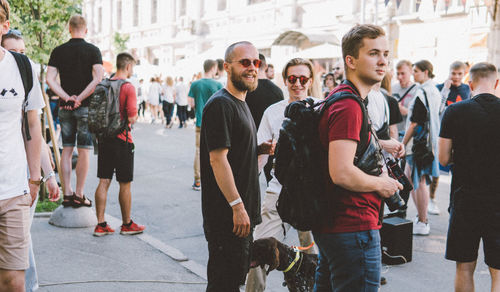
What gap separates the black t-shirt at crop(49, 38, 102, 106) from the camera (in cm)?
625

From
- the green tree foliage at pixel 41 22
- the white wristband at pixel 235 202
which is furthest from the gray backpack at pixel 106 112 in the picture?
the white wristband at pixel 235 202

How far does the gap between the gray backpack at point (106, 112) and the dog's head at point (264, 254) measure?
2.45m

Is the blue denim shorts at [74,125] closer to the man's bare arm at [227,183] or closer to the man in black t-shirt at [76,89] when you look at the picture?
the man in black t-shirt at [76,89]

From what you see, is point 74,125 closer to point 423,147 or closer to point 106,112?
point 106,112

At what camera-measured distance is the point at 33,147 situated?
3139 millimetres

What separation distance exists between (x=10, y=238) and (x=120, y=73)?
331 centimetres

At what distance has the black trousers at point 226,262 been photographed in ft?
10.5

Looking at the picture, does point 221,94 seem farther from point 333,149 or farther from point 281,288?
point 281,288

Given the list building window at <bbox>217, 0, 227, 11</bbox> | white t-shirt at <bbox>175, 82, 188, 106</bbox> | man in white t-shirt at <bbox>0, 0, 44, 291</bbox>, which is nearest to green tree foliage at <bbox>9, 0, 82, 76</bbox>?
man in white t-shirt at <bbox>0, 0, 44, 291</bbox>

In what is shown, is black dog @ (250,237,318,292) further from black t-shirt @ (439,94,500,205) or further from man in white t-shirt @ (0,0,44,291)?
man in white t-shirt @ (0,0,44,291)

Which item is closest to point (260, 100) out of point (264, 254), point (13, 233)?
point (264, 254)

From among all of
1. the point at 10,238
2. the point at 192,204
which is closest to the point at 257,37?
the point at 192,204

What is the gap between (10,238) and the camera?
286 centimetres

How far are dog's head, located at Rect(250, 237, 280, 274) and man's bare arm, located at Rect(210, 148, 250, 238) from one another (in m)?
0.72
